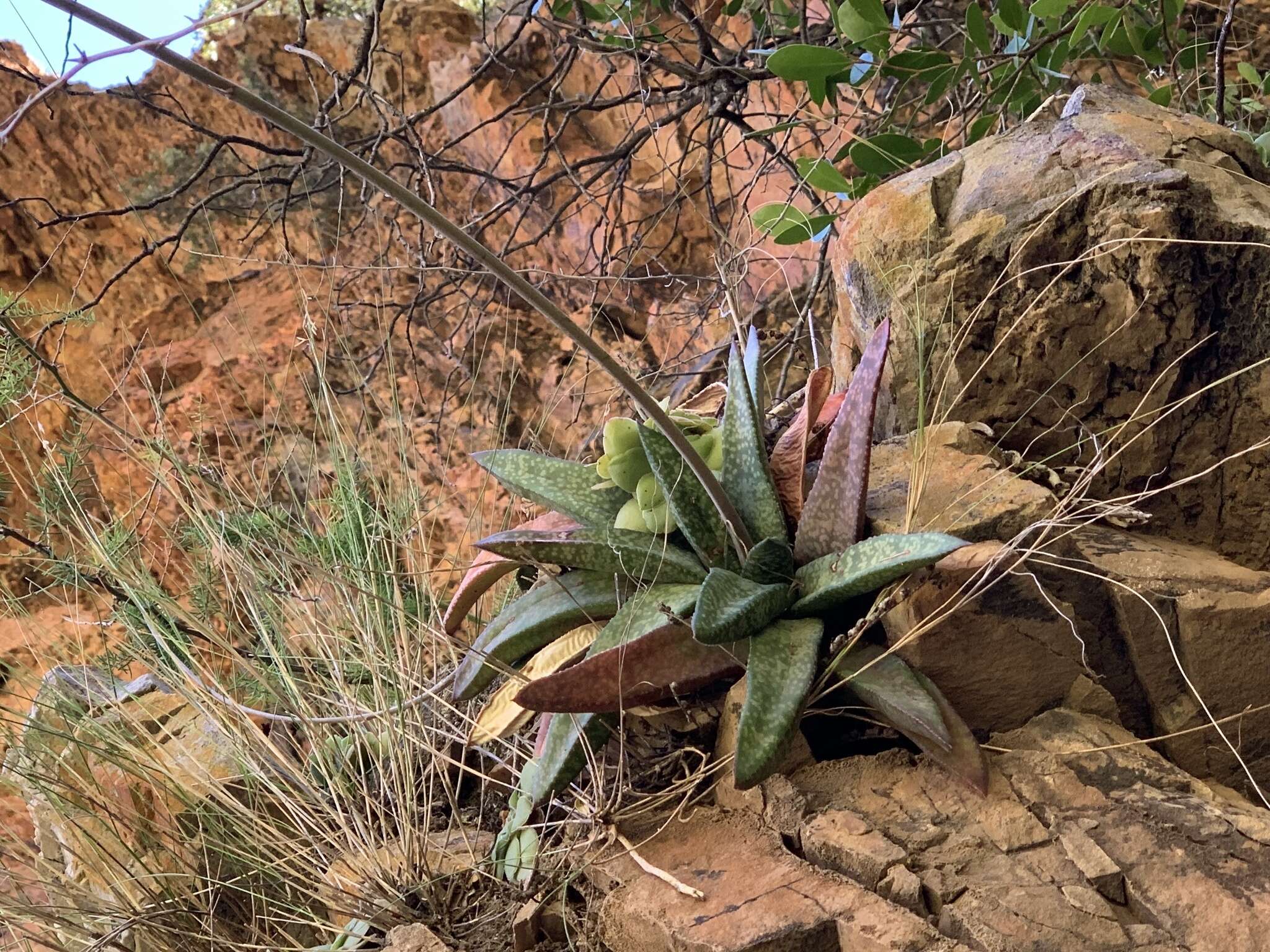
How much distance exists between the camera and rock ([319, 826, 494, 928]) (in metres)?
1.04

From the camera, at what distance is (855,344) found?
1424 millimetres

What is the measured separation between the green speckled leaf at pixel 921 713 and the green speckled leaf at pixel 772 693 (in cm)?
5

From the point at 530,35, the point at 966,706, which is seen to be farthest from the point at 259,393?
the point at 966,706

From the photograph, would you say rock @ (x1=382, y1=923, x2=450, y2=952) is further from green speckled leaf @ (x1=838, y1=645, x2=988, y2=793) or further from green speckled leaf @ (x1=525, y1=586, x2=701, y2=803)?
green speckled leaf @ (x1=838, y1=645, x2=988, y2=793)

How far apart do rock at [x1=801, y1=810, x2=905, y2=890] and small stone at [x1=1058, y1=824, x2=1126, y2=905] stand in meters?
0.15

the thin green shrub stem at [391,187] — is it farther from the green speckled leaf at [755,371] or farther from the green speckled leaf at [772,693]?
the green speckled leaf at [755,371]

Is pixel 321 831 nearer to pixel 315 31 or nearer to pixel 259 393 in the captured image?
pixel 259 393

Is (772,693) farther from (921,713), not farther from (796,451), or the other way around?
(796,451)

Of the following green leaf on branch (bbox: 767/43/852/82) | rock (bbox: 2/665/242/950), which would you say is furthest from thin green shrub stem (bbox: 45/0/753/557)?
green leaf on branch (bbox: 767/43/852/82)

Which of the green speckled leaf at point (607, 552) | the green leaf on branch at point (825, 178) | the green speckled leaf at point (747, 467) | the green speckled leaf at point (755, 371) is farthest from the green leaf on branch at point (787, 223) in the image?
the green speckled leaf at point (607, 552)

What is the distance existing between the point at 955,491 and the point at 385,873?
790 millimetres

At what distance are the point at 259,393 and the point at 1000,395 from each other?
244 centimetres

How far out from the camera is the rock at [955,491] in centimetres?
104

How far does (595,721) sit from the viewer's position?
1066 mm
